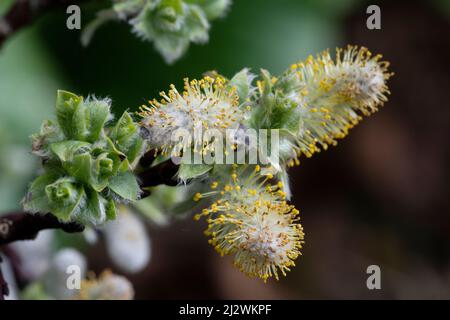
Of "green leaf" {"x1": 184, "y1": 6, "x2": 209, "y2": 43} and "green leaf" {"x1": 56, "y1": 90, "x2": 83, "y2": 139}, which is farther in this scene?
"green leaf" {"x1": 184, "y1": 6, "x2": 209, "y2": 43}

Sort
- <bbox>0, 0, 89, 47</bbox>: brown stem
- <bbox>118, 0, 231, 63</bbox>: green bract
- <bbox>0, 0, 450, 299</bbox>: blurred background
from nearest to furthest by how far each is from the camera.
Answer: <bbox>118, 0, 231, 63</bbox>: green bract < <bbox>0, 0, 89, 47</bbox>: brown stem < <bbox>0, 0, 450, 299</bbox>: blurred background

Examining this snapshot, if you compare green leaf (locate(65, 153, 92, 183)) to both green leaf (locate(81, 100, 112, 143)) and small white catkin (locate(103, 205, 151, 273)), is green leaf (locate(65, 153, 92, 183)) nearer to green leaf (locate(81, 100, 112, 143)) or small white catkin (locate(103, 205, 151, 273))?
green leaf (locate(81, 100, 112, 143))

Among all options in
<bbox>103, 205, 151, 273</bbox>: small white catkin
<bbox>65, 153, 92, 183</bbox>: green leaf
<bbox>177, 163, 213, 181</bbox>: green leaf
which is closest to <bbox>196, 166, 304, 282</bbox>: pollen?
<bbox>177, 163, 213, 181</bbox>: green leaf

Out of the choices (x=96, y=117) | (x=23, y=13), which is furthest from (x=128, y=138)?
(x=23, y=13)

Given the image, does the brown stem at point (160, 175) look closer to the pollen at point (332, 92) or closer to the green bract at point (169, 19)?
the pollen at point (332, 92)

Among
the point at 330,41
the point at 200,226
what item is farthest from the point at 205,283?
the point at 330,41

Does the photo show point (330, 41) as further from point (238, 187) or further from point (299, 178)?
point (238, 187)

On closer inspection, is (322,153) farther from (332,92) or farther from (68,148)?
(68,148)

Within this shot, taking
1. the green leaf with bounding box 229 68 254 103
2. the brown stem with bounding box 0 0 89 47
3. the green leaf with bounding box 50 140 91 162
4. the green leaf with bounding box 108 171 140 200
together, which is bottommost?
the green leaf with bounding box 108 171 140 200

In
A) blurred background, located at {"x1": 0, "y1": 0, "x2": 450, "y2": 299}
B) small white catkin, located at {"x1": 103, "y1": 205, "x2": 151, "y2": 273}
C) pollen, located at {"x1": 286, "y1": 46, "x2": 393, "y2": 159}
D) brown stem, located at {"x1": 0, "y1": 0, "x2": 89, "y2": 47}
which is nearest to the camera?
pollen, located at {"x1": 286, "y1": 46, "x2": 393, "y2": 159}
